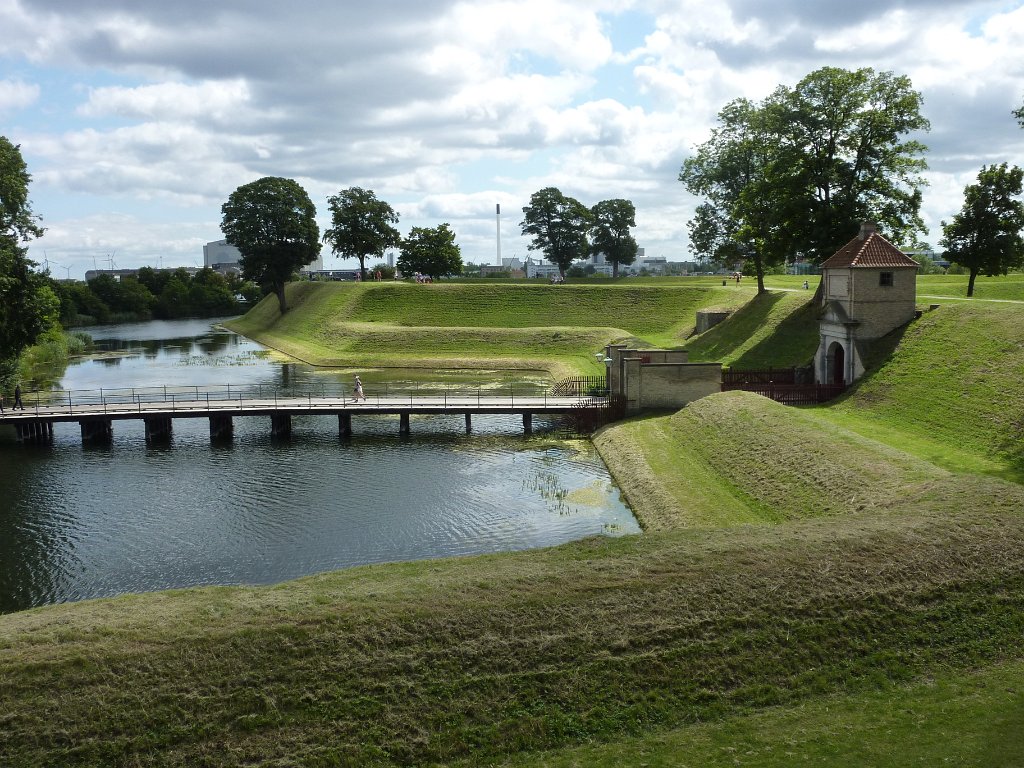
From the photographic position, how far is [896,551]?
64.6 feet

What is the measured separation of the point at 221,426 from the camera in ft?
145

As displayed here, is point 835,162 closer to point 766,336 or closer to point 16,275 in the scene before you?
point 766,336

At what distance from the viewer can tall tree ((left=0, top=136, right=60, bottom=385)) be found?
46094 mm

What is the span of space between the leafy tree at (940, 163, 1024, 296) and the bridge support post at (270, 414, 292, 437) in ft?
130

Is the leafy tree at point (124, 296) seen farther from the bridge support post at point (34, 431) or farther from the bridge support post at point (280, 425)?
the bridge support post at point (280, 425)

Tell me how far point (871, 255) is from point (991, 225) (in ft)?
50.6

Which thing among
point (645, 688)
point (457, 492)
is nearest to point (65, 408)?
point (457, 492)

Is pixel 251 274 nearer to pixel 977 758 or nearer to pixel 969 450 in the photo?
pixel 969 450

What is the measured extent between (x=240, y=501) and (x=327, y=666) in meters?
17.2

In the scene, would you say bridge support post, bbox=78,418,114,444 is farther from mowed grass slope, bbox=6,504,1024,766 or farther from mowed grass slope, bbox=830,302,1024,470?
mowed grass slope, bbox=830,302,1024,470

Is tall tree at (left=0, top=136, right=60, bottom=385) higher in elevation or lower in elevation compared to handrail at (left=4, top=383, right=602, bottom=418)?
higher

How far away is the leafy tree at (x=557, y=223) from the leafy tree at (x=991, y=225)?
6762 cm

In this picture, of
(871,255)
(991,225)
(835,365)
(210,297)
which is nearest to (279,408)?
(835,365)

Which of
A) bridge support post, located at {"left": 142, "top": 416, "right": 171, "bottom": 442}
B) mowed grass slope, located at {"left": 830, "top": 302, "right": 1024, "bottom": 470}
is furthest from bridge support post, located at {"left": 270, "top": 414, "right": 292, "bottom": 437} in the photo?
mowed grass slope, located at {"left": 830, "top": 302, "right": 1024, "bottom": 470}
